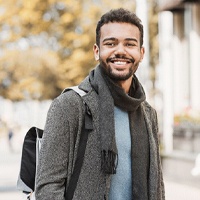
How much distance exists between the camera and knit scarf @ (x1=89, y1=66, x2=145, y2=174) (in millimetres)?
3055

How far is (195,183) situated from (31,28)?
15060 mm

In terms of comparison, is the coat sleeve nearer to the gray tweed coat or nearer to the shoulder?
the gray tweed coat

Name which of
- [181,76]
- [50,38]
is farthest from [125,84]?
[50,38]

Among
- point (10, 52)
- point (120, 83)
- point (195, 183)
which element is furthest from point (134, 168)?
point (10, 52)

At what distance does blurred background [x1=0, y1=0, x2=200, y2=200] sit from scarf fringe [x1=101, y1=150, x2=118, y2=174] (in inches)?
404

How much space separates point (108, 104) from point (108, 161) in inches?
10.4

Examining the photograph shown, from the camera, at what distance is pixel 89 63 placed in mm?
29578

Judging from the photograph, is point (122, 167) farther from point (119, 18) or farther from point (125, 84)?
point (119, 18)

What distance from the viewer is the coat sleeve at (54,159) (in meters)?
3.05

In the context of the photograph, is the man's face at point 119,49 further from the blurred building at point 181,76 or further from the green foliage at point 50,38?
the green foliage at point 50,38

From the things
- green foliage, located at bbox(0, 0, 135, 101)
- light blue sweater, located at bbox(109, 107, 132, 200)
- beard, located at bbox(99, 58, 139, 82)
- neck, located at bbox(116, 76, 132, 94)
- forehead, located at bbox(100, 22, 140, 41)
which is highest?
green foliage, located at bbox(0, 0, 135, 101)

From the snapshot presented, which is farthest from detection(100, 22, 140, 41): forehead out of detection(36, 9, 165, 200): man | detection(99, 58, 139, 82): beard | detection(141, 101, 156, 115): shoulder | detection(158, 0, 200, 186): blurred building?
detection(158, 0, 200, 186): blurred building

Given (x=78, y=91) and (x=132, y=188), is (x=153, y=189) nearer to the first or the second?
(x=132, y=188)

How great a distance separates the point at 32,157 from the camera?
3289mm
